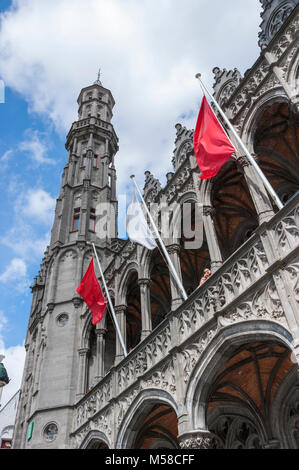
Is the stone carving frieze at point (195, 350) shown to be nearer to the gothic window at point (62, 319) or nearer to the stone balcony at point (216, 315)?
the stone balcony at point (216, 315)

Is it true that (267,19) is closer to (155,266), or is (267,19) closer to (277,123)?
(277,123)

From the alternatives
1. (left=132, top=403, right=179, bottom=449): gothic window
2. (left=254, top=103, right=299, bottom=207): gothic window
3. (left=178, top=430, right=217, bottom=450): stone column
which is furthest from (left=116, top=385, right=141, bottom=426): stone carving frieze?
(left=254, top=103, right=299, bottom=207): gothic window

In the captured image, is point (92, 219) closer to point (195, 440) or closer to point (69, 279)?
point (69, 279)

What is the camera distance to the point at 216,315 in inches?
382

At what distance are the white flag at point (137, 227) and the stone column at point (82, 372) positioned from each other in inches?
262

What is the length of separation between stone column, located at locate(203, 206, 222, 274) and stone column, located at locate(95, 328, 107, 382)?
7.74 m

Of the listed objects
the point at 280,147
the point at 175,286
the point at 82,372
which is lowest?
the point at 175,286

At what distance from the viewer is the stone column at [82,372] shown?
1744 centimetres

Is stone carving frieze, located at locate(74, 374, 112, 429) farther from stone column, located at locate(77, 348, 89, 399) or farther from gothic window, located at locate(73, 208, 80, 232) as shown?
gothic window, located at locate(73, 208, 80, 232)

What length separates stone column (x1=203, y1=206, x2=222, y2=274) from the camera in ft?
36.3

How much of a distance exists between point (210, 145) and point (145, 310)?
5915mm

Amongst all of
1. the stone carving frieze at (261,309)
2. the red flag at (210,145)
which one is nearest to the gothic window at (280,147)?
the red flag at (210,145)

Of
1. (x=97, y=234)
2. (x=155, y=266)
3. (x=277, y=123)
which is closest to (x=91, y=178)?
(x=97, y=234)

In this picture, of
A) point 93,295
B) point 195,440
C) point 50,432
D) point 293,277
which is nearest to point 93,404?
point 50,432
